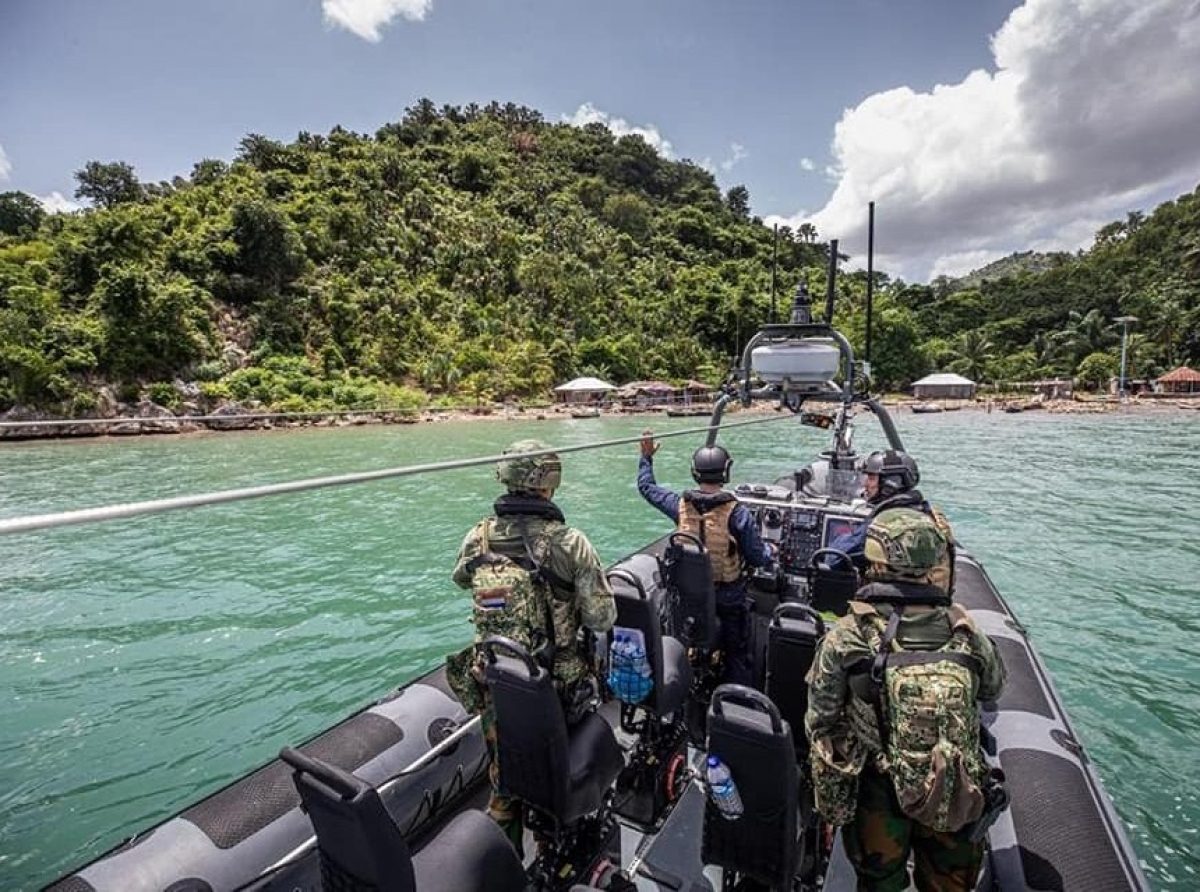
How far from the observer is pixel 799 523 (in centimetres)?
455

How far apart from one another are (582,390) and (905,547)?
35871mm

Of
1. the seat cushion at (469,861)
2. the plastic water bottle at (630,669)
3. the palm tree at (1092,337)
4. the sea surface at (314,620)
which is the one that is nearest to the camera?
the seat cushion at (469,861)

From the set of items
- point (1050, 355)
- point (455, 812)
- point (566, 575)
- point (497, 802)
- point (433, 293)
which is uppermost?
point (433, 293)

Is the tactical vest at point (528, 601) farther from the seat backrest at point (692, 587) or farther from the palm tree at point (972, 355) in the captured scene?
the palm tree at point (972, 355)

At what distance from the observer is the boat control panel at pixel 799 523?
4383mm

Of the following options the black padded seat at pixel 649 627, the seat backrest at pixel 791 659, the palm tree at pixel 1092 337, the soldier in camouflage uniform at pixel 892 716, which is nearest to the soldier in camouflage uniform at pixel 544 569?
the black padded seat at pixel 649 627

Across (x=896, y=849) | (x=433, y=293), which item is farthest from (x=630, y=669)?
(x=433, y=293)

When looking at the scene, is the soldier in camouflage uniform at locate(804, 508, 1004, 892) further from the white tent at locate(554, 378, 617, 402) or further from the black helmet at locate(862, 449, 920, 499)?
the white tent at locate(554, 378, 617, 402)

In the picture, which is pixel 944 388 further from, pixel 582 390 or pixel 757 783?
pixel 757 783

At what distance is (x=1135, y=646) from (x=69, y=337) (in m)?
37.7

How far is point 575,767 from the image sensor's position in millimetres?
1944

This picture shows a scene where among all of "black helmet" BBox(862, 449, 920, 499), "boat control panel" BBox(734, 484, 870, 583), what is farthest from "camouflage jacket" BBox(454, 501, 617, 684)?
"boat control panel" BBox(734, 484, 870, 583)

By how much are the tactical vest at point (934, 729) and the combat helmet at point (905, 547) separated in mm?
143

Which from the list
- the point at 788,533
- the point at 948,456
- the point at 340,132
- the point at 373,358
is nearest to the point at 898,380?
the point at 948,456
